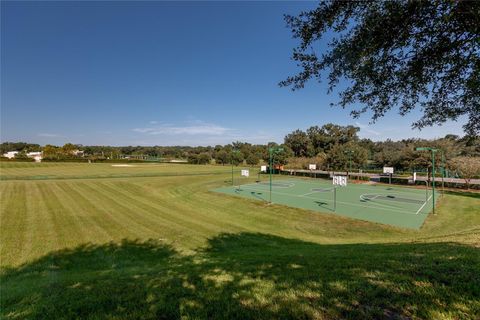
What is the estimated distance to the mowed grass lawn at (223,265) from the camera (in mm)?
3598

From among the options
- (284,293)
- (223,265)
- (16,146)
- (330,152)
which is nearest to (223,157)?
(330,152)

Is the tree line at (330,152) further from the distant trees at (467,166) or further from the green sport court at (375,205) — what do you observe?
the green sport court at (375,205)

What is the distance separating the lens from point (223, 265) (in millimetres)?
6609

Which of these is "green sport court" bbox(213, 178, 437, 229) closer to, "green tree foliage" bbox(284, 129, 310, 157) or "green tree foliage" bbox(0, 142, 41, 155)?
"green tree foliage" bbox(284, 129, 310, 157)

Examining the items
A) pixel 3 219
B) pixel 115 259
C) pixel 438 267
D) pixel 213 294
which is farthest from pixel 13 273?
pixel 438 267

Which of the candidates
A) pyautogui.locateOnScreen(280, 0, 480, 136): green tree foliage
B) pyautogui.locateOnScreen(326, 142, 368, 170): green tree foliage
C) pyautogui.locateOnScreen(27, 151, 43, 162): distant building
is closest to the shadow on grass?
pyautogui.locateOnScreen(280, 0, 480, 136): green tree foliage

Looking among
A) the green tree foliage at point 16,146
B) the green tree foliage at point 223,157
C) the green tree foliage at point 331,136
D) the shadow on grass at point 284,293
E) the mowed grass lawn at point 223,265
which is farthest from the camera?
the green tree foliage at point 16,146

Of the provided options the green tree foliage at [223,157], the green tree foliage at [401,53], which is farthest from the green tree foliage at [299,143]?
the green tree foliage at [401,53]

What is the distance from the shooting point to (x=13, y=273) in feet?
26.9

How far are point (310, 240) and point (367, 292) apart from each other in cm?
1007

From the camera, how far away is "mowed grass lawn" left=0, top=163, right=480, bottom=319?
11.8 ft

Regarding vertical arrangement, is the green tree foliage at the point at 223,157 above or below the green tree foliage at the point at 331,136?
below

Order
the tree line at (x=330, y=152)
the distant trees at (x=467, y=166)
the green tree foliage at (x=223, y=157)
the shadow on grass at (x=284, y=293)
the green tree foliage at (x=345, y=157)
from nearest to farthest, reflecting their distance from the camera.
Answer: the shadow on grass at (x=284, y=293) < the distant trees at (x=467, y=166) < the tree line at (x=330, y=152) < the green tree foliage at (x=345, y=157) < the green tree foliage at (x=223, y=157)

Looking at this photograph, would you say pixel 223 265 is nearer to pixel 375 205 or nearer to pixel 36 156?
pixel 375 205
